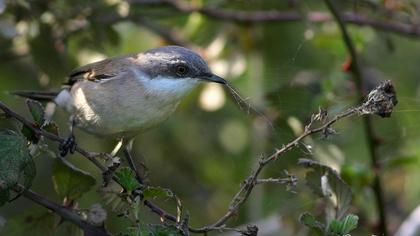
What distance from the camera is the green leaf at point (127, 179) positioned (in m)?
2.60

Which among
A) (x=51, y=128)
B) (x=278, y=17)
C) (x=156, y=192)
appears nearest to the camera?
(x=156, y=192)

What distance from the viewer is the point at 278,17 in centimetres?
550

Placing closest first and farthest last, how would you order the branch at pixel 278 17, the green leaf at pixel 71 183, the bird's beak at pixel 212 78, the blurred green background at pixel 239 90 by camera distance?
the green leaf at pixel 71 183, the bird's beak at pixel 212 78, the blurred green background at pixel 239 90, the branch at pixel 278 17

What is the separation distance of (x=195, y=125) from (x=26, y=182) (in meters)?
3.46

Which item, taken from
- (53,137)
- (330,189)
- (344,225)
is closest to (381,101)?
(344,225)

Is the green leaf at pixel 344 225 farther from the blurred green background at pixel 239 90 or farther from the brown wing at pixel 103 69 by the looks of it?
the brown wing at pixel 103 69

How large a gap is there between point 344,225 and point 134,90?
1.70 metres

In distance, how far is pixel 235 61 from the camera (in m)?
5.54

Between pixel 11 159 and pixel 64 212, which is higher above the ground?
pixel 11 159

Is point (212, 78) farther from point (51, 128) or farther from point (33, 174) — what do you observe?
point (33, 174)

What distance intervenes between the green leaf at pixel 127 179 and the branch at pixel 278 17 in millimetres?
2433

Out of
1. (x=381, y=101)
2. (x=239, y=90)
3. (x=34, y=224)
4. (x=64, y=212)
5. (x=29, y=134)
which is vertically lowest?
(x=34, y=224)

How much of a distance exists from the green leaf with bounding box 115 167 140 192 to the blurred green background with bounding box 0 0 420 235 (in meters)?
1.19

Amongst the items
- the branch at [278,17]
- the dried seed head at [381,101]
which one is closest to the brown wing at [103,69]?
the branch at [278,17]
